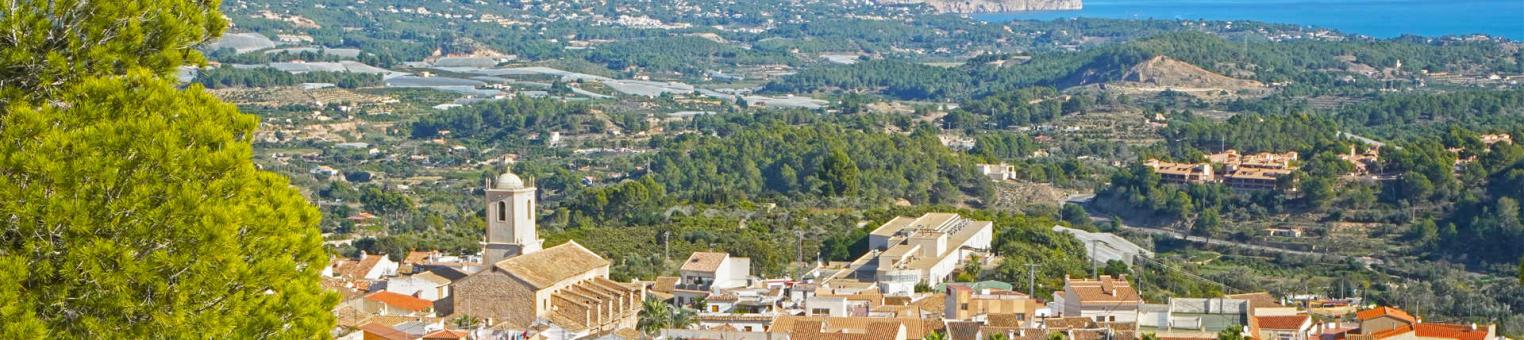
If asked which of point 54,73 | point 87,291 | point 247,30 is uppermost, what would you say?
point 54,73

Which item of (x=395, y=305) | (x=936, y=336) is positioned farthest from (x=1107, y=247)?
(x=936, y=336)

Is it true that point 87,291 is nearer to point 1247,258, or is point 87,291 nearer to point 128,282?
point 128,282

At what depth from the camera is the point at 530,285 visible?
71.4 feet

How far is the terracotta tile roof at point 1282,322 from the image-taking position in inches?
949

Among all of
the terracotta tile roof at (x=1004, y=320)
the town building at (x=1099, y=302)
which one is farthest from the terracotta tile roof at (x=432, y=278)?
the town building at (x=1099, y=302)

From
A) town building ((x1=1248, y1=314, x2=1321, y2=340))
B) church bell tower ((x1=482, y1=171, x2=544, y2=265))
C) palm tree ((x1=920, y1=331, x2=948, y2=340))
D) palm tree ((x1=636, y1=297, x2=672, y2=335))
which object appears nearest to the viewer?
palm tree ((x1=920, y1=331, x2=948, y2=340))

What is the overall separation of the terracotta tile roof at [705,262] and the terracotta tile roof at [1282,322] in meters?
7.36

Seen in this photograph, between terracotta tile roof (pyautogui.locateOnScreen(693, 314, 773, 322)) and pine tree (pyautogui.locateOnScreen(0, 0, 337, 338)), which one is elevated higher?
pine tree (pyautogui.locateOnScreen(0, 0, 337, 338))

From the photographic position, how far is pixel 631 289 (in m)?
24.0

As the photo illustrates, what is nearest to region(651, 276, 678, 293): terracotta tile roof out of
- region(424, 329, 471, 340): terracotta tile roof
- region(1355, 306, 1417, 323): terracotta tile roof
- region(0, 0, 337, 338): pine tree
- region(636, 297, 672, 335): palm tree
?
region(636, 297, 672, 335): palm tree

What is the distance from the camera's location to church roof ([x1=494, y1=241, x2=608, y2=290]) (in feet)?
72.3

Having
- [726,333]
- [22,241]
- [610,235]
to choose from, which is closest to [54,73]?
[22,241]

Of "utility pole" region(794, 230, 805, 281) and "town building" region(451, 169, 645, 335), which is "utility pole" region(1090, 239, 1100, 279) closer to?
"utility pole" region(794, 230, 805, 281)

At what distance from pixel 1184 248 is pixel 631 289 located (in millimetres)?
26115
